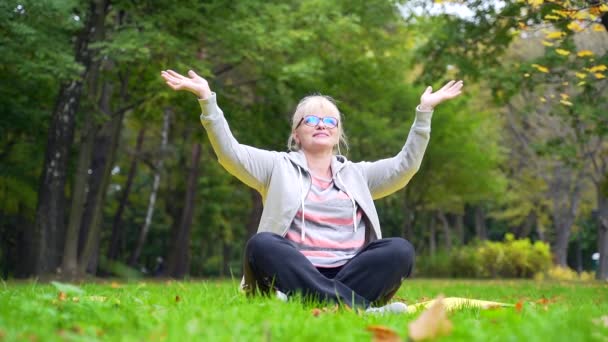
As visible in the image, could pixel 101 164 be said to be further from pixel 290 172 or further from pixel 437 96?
pixel 437 96

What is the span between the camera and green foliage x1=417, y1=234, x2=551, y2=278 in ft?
91.8

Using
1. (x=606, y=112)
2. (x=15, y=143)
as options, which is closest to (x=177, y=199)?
(x=15, y=143)

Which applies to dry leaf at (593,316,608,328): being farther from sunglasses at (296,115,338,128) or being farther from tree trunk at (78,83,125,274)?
tree trunk at (78,83,125,274)

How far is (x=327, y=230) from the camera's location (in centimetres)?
513

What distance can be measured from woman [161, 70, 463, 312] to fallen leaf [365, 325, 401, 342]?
1.30m

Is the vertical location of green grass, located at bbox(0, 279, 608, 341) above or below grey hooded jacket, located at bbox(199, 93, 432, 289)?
below

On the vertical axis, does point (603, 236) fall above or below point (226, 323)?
above

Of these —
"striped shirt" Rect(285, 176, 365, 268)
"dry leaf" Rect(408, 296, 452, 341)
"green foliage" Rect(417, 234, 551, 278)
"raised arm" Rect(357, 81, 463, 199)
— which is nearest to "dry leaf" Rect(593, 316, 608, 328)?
"dry leaf" Rect(408, 296, 452, 341)

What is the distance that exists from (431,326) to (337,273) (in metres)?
2.18

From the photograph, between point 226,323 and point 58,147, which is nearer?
point 226,323

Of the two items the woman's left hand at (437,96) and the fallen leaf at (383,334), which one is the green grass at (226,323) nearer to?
the fallen leaf at (383,334)

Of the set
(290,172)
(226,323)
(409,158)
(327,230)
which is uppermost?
(409,158)

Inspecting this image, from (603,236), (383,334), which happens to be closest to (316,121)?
(383,334)

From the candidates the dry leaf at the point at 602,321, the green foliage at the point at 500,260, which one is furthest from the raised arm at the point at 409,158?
the green foliage at the point at 500,260
